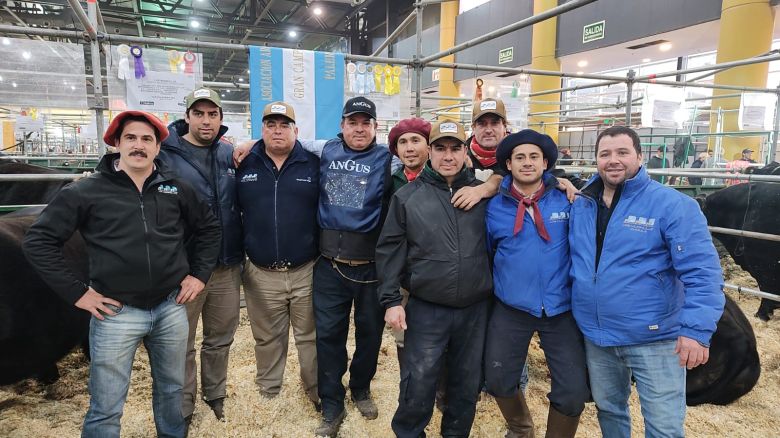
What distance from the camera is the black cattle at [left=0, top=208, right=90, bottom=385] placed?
280 centimetres

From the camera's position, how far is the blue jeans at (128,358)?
7.23 ft

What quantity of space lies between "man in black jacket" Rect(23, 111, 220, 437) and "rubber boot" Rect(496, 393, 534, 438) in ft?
6.09

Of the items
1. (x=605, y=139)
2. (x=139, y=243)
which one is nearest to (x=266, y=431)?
(x=139, y=243)

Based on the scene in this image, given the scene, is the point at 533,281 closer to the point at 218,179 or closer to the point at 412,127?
the point at 412,127

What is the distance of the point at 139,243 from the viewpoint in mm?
2195

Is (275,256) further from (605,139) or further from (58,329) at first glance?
(605,139)

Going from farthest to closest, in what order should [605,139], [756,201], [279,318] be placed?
[756,201]
[279,318]
[605,139]

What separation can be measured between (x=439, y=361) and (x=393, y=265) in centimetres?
58

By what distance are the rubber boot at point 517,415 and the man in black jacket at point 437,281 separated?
21 cm

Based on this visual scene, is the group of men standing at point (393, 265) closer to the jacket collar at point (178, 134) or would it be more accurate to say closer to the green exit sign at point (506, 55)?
the jacket collar at point (178, 134)

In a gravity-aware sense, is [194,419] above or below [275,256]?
below

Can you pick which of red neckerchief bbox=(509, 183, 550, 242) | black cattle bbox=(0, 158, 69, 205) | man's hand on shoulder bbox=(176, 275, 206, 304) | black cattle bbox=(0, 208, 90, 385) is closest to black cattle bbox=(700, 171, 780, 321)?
red neckerchief bbox=(509, 183, 550, 242)

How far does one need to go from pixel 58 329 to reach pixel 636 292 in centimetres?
348

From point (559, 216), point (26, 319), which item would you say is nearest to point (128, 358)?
point (26, 319)
